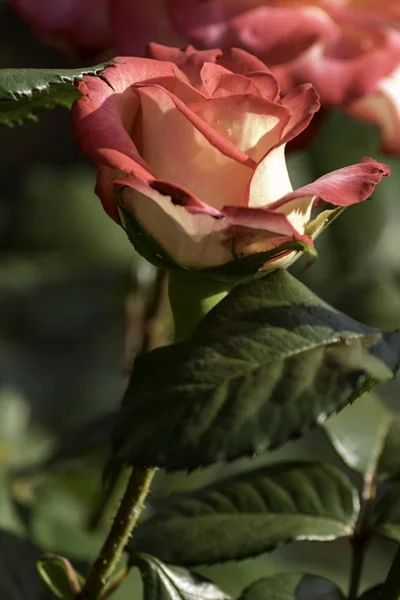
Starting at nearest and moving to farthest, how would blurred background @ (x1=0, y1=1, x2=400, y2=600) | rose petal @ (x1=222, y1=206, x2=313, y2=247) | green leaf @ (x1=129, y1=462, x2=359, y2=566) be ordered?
rose petal @ (x1=222, y1=206, x2=313, y2=247) → green leaf @ (x1=129, y1=462, x2=359, y2=566) → blurred background @ (x1=0, y1=1, x2=400, y2=600)

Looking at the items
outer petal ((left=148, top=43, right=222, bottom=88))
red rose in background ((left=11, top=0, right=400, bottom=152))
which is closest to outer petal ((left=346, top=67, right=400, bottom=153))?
red rose in background ((left=11, top=0, right=400, bottom=152))

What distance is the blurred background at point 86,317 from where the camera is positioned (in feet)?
1.96

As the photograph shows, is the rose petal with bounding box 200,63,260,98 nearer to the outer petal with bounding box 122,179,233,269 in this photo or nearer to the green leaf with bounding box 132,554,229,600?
the outer petal with bounding box 122,179,233,269

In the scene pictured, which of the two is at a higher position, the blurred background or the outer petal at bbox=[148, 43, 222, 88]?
the outer petal at bbox=[148, 43, 222, 88]

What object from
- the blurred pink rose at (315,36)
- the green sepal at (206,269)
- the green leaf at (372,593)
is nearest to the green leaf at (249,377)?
the green sepal at (206,269)

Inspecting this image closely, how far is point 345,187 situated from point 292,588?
0.52ft

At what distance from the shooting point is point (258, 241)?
26cm

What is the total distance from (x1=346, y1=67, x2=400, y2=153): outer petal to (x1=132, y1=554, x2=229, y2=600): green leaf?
299mm

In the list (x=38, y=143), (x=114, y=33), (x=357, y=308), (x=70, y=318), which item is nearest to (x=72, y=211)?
(x=70, y=318)

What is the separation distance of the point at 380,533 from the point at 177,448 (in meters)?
0.16

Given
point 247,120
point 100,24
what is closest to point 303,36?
point 100,24

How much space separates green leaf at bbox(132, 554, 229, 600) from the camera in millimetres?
321

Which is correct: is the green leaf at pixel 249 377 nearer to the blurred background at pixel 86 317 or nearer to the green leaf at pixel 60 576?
the green leaf at pixel 60 576

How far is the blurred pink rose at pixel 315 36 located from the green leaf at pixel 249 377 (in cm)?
25
